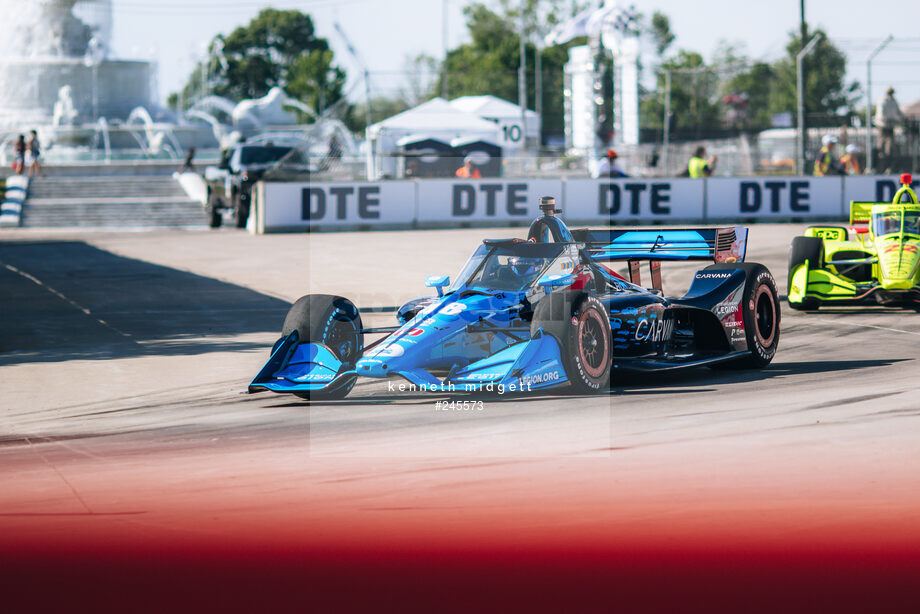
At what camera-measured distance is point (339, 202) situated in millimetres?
30703

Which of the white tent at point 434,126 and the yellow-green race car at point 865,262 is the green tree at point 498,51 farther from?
the yellow-green race car at point 865,262

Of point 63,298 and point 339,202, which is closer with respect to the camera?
point 63,298

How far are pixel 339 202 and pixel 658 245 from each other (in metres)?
20.1

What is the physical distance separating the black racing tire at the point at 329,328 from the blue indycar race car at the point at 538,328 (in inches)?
0.4

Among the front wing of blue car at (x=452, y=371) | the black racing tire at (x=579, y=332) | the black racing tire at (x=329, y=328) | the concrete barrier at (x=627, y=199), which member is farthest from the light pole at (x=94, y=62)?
the black racing tire at (x=579, y=332)

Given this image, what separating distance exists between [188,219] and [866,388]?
30.0 m

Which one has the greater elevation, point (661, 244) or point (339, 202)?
point (339, 202)

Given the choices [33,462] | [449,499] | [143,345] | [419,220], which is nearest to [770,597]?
[449,499]

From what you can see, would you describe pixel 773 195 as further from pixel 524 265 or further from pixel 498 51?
pixel 498 51

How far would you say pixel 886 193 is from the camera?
31844mm

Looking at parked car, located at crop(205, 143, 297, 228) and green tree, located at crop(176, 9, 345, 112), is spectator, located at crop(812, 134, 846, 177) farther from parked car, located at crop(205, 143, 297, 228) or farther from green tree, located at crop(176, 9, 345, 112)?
green tree, located at crop(176, 9, 345, 112)

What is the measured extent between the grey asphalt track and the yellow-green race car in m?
0.42

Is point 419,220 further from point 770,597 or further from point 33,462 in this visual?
point 770,597

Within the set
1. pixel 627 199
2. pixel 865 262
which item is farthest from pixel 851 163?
pixel 865 262
